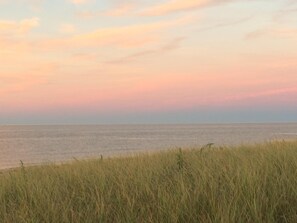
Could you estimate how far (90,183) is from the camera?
19.6ft

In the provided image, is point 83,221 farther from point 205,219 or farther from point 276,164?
point 276,164

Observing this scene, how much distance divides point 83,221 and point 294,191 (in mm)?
2398

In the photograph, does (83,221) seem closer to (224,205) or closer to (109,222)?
(109,222)

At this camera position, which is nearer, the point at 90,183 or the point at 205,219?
the point at 205,219

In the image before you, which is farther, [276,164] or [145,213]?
[276,164]

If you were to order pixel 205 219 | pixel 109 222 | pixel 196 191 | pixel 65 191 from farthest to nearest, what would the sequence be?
pixel 65 191 → pixel 196 191 → pixel 109 222 → pixel 205 219

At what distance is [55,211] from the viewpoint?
14.3 feet

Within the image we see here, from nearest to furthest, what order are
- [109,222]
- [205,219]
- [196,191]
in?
[205,219]
[109,222]
[196,191]

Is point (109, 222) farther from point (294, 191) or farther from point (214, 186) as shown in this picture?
point (294, 191)

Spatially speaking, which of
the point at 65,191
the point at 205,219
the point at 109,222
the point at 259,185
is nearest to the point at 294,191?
the point at 259,185

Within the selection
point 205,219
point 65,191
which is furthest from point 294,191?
point 65,191

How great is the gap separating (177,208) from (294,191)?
1.45 meters

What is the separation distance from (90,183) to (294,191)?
305 cm

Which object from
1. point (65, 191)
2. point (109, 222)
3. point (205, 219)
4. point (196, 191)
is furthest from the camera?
point (65, 191)
